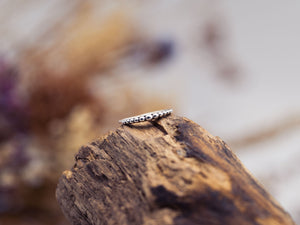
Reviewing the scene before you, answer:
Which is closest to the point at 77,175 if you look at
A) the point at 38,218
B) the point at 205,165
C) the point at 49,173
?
the point at 205,165

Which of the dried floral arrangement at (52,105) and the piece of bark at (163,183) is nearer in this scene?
the piece of bark at (163,183)

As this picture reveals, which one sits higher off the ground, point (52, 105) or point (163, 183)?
point (52, 105)

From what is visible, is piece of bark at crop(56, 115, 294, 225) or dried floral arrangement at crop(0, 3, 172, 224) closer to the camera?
piece of bark at crop(56, 115, 294, 225)

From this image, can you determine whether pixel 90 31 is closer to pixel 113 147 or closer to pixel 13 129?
pixel 13 129

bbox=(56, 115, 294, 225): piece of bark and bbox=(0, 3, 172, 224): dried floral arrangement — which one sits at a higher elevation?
bbox=(0, 3, 172, 224): dried floral arrangement

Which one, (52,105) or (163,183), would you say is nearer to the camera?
(163,183)

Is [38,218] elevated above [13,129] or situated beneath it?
situated beneath

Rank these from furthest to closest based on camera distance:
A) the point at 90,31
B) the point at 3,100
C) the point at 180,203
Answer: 1. the point at 90,31
2. the point at 3,100
3. the point at 180,203

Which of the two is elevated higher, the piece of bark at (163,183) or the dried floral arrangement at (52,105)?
the dried floral arrangement at (52,105)
